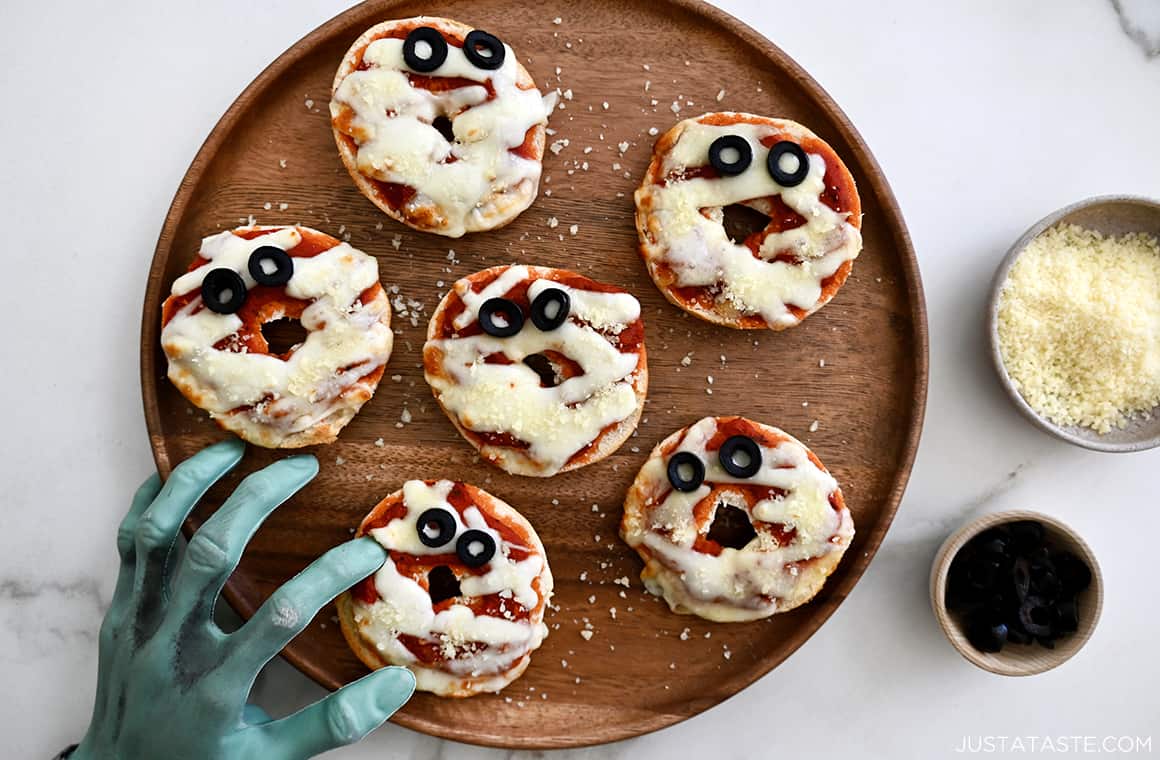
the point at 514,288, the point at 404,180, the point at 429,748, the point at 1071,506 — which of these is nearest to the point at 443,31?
the point at 404,180

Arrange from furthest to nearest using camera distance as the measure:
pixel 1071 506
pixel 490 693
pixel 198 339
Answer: pixel 1071 506 < pixel 490 693 < pixel 198 339

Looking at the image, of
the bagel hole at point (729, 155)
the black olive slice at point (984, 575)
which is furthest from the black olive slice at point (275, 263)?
the black olive slice at point (984, 575)

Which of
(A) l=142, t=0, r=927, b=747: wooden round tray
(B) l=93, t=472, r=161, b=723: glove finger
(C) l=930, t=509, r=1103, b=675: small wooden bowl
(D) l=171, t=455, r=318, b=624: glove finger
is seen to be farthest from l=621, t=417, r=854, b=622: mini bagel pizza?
(B) l=93, t=472, r=161, b=723: glove finger

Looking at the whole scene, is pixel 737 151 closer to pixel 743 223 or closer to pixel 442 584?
pixel 743 223

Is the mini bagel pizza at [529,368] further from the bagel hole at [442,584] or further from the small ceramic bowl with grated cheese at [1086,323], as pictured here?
the small ceramic bowl with grated cheese at [1086,323]

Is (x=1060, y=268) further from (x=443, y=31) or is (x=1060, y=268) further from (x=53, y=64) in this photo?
(x=53, y=64)

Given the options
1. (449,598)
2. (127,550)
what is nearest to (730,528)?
(449,598)
